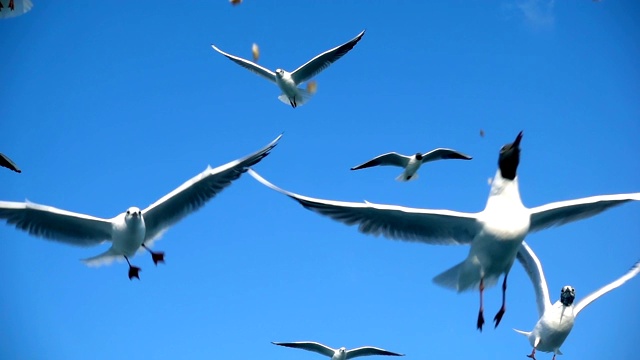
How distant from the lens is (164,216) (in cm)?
913

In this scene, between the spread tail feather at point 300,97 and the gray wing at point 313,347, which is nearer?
the gray wing at point 313,347

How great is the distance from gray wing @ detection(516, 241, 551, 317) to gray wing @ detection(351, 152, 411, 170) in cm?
394

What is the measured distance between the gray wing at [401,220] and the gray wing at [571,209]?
579 mm

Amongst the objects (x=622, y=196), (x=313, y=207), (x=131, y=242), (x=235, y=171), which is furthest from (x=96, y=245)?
(x=622, y=196)

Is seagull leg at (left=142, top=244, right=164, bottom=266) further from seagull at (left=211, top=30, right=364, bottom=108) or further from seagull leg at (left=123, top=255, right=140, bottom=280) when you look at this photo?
seagull at (left=211, top=30, right=364, bottom=108)

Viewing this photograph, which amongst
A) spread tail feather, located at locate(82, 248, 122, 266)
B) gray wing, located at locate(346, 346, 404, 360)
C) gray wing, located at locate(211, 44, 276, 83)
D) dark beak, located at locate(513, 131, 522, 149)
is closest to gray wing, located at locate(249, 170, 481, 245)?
dark beak, located at locate(513, 131, 522, 149)

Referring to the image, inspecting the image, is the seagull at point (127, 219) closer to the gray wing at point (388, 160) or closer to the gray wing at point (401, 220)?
the gray wing at point (401, 220)

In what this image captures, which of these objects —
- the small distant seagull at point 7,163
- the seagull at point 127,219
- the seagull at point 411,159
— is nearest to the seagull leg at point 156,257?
the seagull at point 127,219

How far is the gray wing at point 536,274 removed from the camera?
8.74 m

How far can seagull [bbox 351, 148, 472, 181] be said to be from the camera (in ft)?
41.9

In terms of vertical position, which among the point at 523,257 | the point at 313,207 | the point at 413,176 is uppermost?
the point at 413,176

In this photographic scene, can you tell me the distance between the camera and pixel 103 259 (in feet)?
30.0

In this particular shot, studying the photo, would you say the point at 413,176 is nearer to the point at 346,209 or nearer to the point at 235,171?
the point at 235,171

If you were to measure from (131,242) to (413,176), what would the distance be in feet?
21.2
